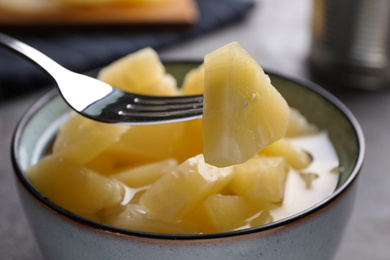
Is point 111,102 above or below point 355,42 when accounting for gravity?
above

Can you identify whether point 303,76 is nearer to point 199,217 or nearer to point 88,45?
point 88,45

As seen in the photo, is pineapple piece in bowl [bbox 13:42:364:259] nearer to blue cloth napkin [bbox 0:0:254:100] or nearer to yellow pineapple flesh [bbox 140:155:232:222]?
yellow pineapple flesh [bbox 140:155:232:222]

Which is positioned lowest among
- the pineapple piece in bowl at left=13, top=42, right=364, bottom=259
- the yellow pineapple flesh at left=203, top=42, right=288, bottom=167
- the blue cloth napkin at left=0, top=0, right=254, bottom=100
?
the blue cloth napkin at left=0, top=0, right=254, bottom=100

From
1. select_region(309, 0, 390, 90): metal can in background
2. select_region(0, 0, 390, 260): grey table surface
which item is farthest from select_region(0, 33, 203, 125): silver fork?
select_region(309, 0, 390, 90): metal can in background

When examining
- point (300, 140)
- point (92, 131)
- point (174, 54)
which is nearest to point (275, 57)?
point (174, 54)

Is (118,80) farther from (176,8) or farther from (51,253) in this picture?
(176,8)

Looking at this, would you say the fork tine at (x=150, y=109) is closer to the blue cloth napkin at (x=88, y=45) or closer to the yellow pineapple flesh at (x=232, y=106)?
the yellow pineapple flesh at (x=232, y=106)

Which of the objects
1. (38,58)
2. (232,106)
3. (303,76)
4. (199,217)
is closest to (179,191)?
(199,217)

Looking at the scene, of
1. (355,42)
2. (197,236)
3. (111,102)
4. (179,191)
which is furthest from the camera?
(355,42)
